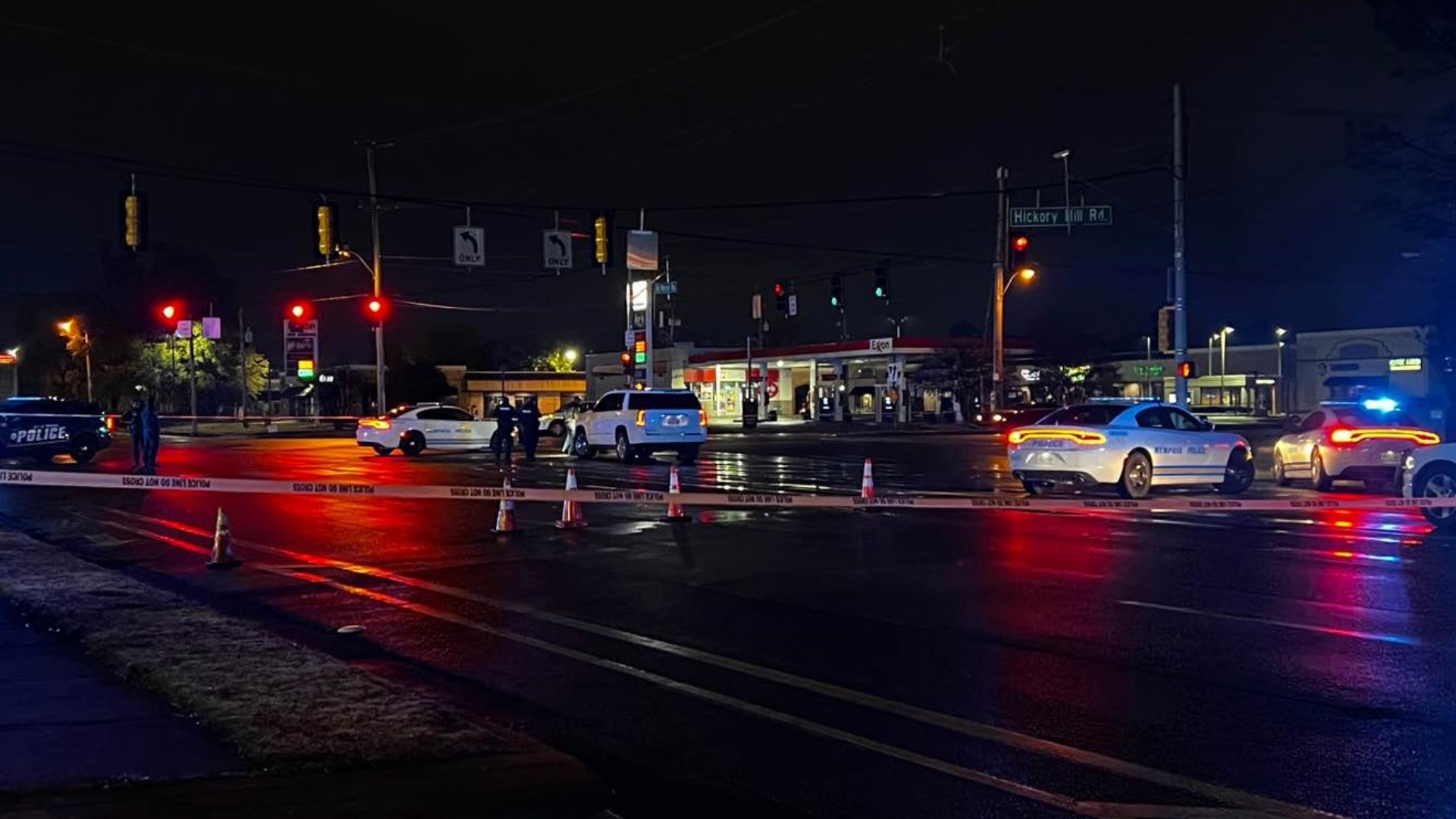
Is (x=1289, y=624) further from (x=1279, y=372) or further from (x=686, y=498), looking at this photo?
(x=1279, y=372)

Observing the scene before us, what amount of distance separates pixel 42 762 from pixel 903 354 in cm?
6588

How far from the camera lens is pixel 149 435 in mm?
25922

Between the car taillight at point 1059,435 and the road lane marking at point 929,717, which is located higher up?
the car taillight at point 1059,435

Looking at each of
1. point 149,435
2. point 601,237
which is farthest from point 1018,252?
point 149,435

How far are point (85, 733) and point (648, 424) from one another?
→ 80.1ft

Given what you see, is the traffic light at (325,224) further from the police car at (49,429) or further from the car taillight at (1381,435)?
the car taillight at (1381,435)

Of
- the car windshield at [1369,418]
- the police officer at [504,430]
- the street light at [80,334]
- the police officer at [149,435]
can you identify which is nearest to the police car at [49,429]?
the police officer at [149,435]

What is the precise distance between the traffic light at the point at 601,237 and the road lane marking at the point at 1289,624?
20.2 m

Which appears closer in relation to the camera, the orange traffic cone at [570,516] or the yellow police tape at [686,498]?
the yellow police tape at [686,498]

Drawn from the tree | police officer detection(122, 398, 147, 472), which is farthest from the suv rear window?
the tree

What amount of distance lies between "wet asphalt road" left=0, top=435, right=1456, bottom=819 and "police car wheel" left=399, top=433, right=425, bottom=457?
1698cm

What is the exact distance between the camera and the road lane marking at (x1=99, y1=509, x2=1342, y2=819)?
5.25m

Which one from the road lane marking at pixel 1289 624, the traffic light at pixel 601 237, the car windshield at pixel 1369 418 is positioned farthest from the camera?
Answer: the traffic light at pixel 601 237

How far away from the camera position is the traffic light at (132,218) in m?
23.8
